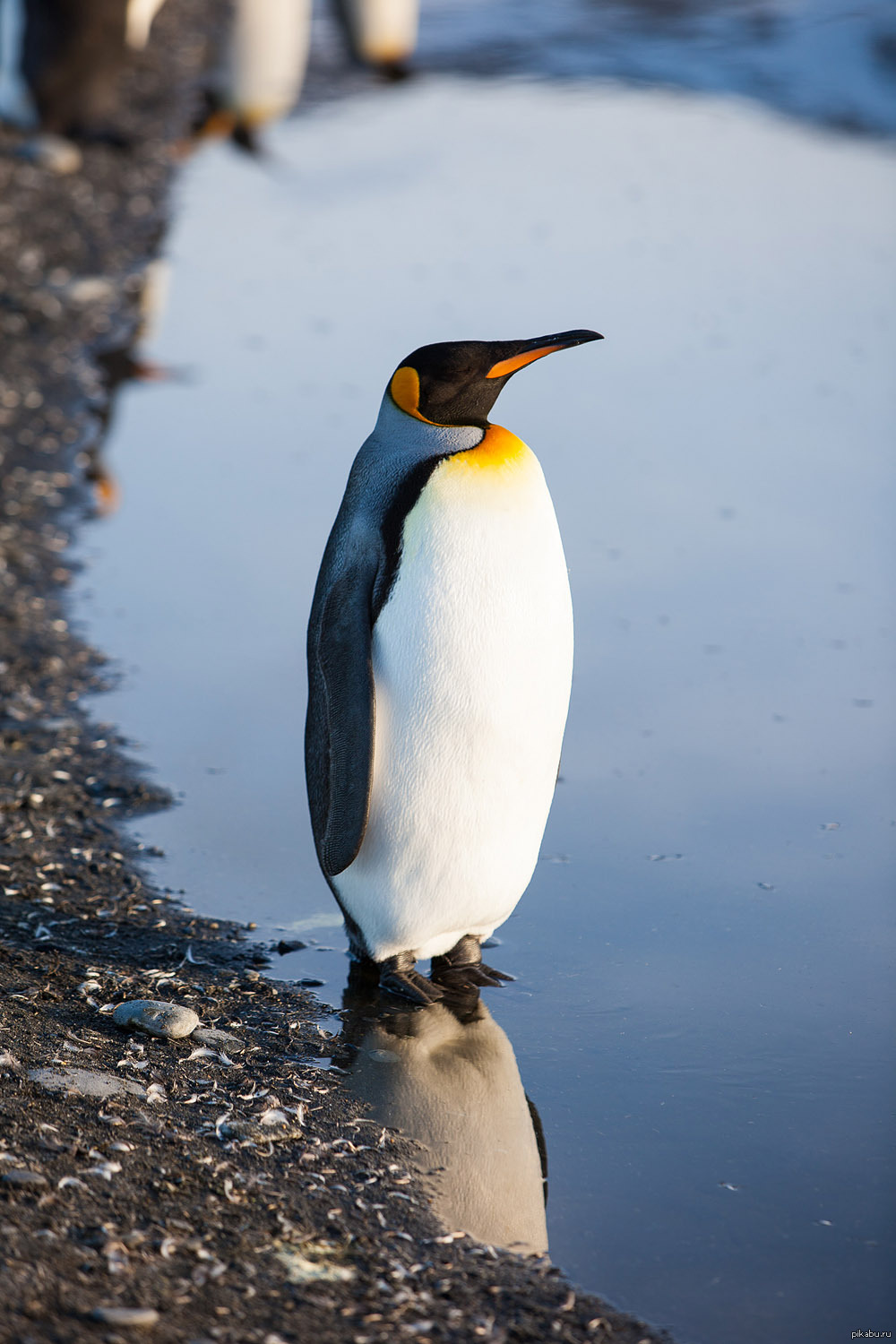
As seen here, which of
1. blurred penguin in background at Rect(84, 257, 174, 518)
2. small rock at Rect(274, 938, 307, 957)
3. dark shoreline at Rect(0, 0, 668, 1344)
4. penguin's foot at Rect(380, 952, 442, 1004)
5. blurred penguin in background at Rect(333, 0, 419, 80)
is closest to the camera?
dark shoreline at Rect(0, 0, 668, 1344)

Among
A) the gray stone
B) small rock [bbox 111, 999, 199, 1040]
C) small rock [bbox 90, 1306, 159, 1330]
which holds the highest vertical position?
small rock [bbox 90, 1306, 159, 1330]

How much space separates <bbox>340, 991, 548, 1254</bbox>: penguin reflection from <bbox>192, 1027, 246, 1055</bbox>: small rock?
8.5 inches

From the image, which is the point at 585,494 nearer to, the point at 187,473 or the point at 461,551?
the point at 187,473

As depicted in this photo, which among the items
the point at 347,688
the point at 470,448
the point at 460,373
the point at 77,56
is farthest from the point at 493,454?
the point at 77,56

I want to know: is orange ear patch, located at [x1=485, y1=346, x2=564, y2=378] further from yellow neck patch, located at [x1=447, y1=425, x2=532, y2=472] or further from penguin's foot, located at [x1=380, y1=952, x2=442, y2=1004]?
penguin's foot, located at [x1=380, y1=952, x2=442, y2=1004]

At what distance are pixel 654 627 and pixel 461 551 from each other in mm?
2021

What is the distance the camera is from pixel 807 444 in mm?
6172

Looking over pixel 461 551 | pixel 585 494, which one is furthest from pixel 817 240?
pixel 461 551

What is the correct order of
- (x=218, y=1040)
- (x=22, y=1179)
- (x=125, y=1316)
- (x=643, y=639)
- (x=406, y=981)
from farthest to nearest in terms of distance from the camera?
(x=643, y=639), (x=406, y=981), (x=218, y=1040), (x=22, y=1179), (x=125, y=1316)

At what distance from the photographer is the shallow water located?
8.29ft

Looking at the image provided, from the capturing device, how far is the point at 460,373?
279cm

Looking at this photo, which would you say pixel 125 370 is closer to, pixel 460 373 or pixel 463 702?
pixel 460 373

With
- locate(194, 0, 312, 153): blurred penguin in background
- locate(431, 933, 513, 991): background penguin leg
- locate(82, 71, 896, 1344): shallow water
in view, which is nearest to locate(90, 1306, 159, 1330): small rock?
locate(82, 71, 896, 1344): shallow water

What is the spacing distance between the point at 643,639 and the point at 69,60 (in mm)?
7074
